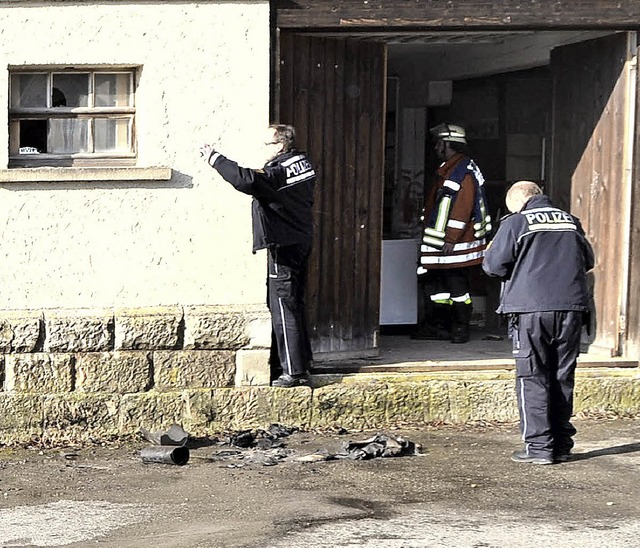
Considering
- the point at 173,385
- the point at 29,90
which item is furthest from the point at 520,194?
the point at 29,90

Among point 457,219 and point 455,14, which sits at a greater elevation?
point 455,14

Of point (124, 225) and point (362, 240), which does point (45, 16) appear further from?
point (362, 240)

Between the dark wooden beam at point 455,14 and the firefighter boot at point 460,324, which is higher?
the dark wooden beam at point 455,14

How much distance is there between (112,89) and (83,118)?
30 centimetres

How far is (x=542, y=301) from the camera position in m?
8.10

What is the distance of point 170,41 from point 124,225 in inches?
53.2

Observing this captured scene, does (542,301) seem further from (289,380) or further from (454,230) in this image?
(454,230)

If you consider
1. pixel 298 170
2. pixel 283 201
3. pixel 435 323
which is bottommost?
pixel 435 323

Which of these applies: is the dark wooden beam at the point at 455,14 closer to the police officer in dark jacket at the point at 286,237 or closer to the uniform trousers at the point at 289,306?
the police officer in dark jacket at the point at 286,237

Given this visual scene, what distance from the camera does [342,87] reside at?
9906mm

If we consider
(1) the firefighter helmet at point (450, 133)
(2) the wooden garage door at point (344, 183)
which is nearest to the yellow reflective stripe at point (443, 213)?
(1) the firefighter helmet at point (450, 133)

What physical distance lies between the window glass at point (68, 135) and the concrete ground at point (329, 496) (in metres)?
2.17

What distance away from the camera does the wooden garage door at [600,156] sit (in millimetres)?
9875

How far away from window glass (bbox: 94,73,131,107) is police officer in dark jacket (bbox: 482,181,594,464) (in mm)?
2934
